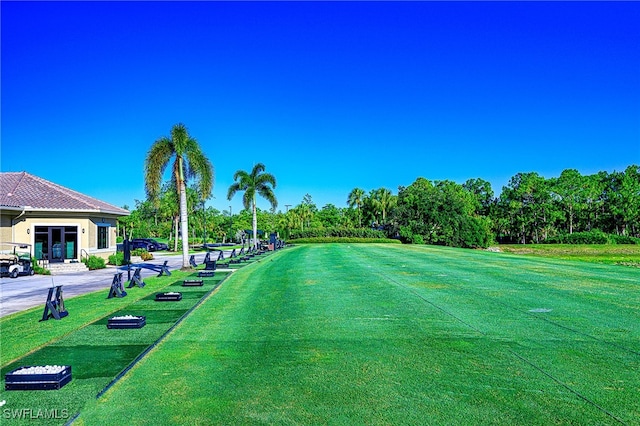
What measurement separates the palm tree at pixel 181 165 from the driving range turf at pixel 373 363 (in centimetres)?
1168

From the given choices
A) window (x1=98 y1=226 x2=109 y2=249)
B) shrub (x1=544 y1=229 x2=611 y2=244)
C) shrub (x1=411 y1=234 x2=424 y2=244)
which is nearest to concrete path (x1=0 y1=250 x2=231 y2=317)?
window (x1=98 y1=226 x2=109 y2=249)

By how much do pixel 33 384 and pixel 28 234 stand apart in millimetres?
23332

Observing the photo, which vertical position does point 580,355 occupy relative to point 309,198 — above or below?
below

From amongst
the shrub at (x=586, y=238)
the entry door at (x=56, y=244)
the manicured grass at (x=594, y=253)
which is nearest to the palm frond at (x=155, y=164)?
the entry door at (x=56, y=244)

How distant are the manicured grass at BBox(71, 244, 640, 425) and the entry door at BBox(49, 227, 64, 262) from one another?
735 inches

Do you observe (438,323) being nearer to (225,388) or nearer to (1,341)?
(225,388)

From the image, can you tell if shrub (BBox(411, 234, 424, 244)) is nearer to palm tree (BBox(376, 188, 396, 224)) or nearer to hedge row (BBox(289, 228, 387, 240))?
hedge row (BBox(289, 228, 387, 240))

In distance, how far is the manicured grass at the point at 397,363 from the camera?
4.79 m

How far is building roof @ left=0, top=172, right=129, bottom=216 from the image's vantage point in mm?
25523

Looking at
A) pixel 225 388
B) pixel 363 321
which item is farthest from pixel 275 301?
pixel 225 388

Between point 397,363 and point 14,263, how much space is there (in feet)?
70.3

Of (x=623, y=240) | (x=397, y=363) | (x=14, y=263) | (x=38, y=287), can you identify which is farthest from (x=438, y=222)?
(x=397, y=363)

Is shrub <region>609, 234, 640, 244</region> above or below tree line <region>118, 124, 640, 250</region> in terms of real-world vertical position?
below

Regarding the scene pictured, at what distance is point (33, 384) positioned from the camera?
18.4 feet
